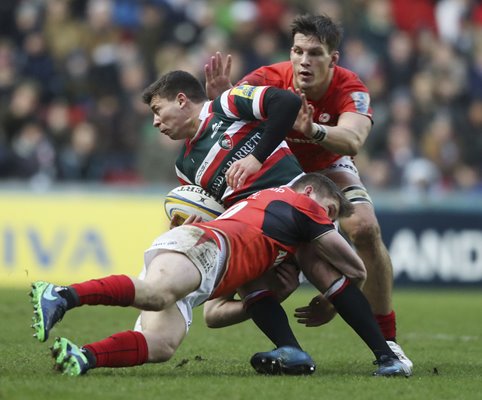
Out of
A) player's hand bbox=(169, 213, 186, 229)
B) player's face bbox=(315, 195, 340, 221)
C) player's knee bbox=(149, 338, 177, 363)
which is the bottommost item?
player's knee bbox=(149, 338, 177, 363)

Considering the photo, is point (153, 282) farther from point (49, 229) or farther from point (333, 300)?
point (49, 229)

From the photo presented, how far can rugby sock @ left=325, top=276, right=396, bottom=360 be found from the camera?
22.1 feet

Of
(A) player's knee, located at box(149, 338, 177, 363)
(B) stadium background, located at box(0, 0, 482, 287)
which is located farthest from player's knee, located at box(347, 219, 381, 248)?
(B) stadium background, located at box(0, 0, 482, 287)

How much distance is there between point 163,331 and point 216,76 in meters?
2.33

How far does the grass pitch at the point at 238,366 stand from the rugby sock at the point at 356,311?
23cm

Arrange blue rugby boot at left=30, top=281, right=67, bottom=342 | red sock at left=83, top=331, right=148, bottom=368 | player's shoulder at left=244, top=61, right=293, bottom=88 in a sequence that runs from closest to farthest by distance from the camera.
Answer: blue rugby boot at left=30, top=281, right=67, bottom=342 < red sock at left=83, top=331, right=148, bottom=368 < player's shoulder at left=244, top=61, right=293, bottom=88

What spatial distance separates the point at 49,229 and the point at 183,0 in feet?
17.5

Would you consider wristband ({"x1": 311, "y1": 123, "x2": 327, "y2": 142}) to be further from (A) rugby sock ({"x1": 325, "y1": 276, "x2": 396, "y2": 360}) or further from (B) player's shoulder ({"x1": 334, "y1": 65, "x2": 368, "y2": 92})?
(A) rugby sock ({"x1": 325, "y1": 276, "x2": 396, "y2": 360})

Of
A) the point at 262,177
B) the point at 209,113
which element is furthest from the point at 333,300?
the point at 209,113

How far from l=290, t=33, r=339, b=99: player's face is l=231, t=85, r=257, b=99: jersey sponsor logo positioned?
88cm

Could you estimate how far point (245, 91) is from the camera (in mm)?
7129

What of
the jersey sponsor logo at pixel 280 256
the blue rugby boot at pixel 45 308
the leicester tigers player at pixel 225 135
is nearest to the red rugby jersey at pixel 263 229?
the jersey sponsor logo at pixel 280 256

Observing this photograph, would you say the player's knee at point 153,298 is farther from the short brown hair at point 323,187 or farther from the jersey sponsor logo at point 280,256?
the short brown hair at point 323,187

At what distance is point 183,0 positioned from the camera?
59.8 ft
